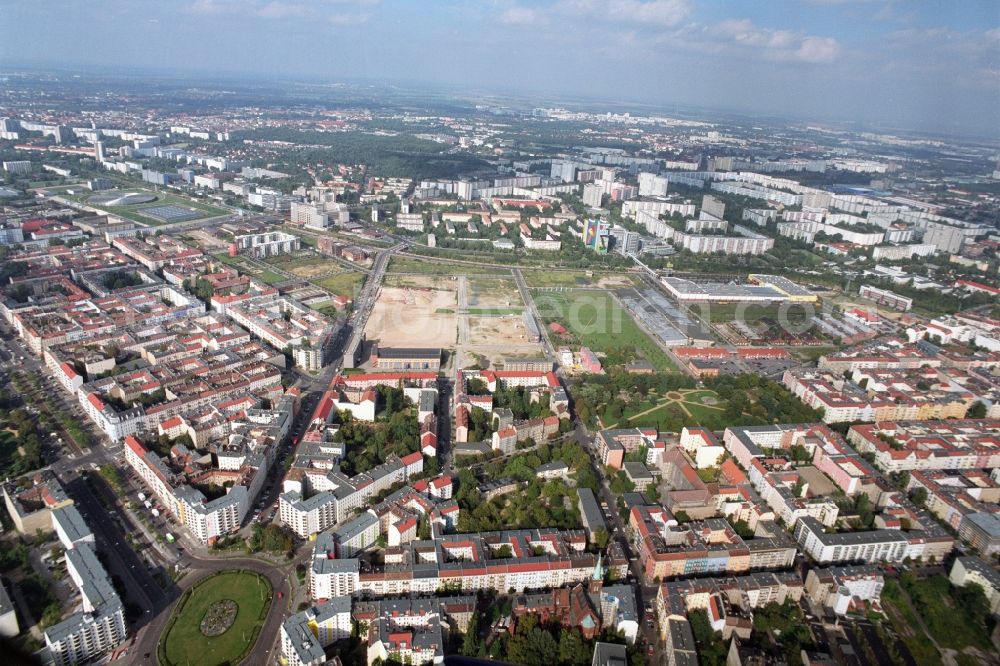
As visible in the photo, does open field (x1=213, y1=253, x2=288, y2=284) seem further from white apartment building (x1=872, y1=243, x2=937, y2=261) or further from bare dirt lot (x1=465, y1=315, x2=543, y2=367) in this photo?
white apartment building (x1=872, y1=243, x2=937, y2=261)

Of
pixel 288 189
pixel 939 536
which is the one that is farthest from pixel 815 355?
pixel 288 189

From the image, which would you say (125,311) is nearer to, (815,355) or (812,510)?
(812,510)

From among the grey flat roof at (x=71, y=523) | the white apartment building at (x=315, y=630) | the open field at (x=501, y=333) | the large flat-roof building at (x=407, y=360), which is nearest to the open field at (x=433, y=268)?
the open field at (x=501, y=333)

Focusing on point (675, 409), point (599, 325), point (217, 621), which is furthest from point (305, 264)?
point (217, 621)

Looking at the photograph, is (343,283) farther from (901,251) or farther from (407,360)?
(901,251)

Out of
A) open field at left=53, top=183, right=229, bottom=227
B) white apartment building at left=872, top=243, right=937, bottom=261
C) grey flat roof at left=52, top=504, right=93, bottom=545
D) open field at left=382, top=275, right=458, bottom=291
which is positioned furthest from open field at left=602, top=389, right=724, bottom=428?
open field at left=53, top=183, right=229, bottom=227

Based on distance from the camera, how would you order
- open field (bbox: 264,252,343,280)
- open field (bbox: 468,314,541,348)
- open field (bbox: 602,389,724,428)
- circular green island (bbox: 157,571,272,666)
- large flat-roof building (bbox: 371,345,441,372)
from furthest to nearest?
1. open field (bbox: 264,252,343,280)
2. open field (bbox: 468,314,541,348)
3. large flat-roof building (bbox: 371,345,441,372)
4. open field (bbox: 602,389,724,428)
5. circular green island (bbox: 157,571,272,666)
